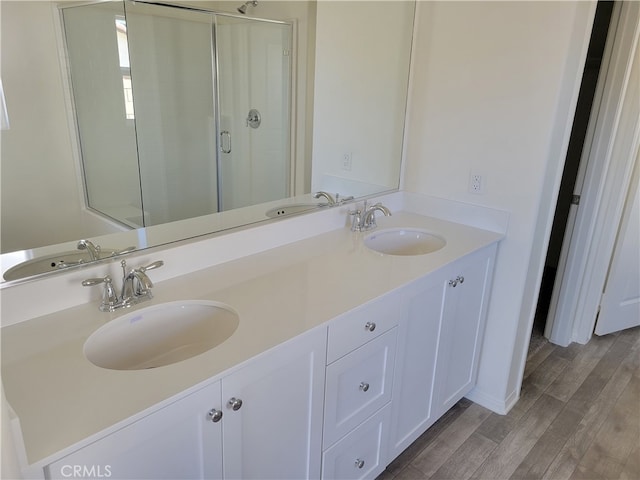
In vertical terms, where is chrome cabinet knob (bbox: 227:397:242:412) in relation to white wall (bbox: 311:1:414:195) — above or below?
below

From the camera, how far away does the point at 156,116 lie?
1.60m

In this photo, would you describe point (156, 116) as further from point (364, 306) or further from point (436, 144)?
point (436, 144)

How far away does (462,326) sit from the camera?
2.00m

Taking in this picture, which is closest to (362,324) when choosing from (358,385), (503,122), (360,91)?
(358,385)

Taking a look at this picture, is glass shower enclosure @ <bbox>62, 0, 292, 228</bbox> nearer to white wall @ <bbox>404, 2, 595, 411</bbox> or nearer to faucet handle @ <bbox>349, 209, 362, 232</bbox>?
faucet handle @ <bbox>349, 209, 362, 232</bbox>

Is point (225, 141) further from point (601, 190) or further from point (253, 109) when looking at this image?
point (601, 190)

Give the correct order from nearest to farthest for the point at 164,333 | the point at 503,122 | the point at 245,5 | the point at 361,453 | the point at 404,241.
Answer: the point at 164,333 → the point at 361,453 → the point at 245,5 → the point at 503,122 → the point at 404,241

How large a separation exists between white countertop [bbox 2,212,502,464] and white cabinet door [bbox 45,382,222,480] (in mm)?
36

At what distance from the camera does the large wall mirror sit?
123 cm

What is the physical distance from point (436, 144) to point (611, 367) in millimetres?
1745

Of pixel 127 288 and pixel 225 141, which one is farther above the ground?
pixel 225 141

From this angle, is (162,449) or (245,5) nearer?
(162,449)

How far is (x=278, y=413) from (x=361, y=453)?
1.81ft

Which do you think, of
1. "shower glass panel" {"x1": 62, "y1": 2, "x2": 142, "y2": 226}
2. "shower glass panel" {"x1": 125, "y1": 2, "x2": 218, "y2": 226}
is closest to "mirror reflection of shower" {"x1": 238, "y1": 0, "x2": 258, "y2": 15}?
"shower glass panel" {"x1": 125, "y1": 2, "x2": 218, "y2": 226}
